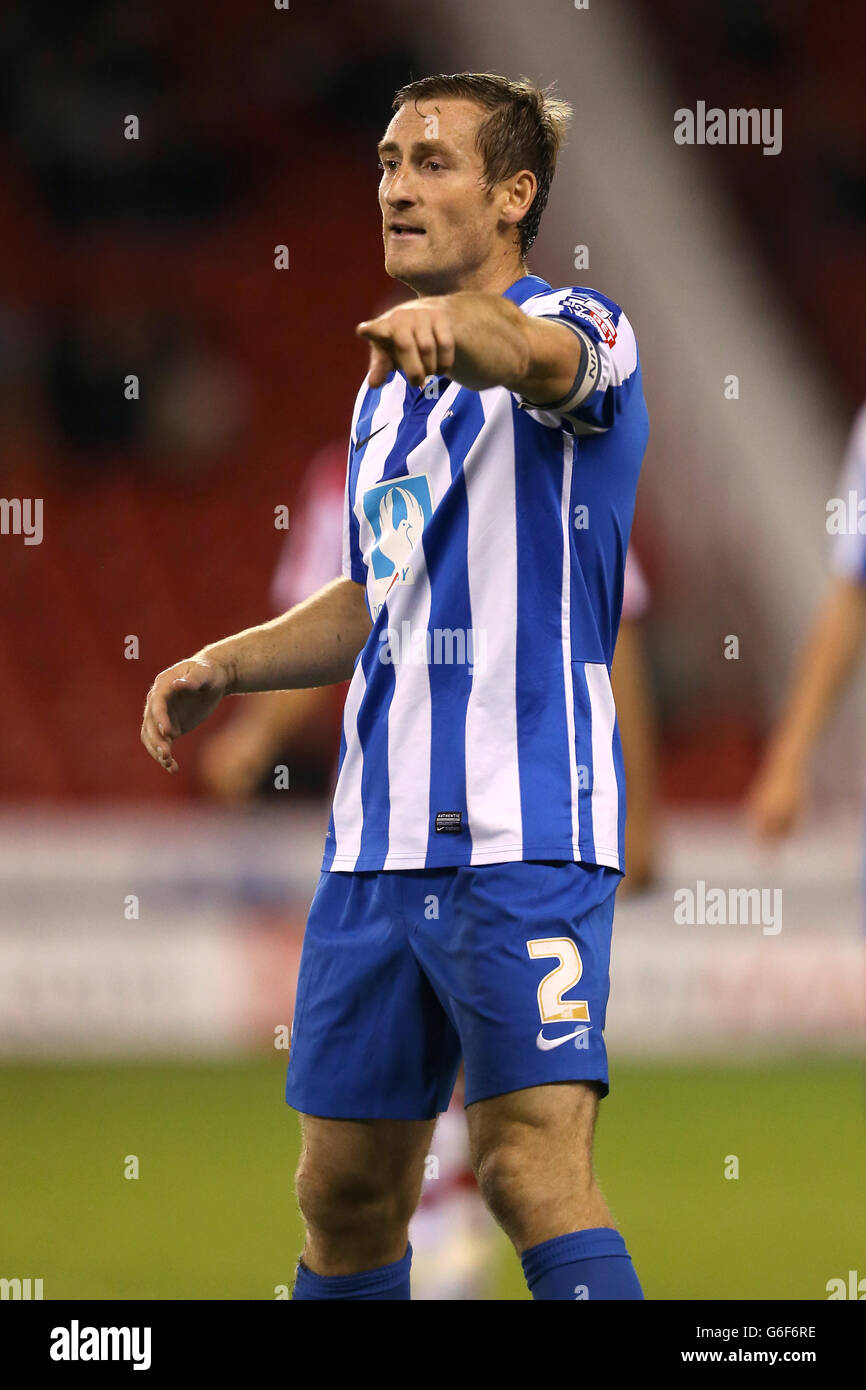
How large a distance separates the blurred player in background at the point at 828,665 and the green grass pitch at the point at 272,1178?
1.12 meters

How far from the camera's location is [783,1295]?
4250 mm

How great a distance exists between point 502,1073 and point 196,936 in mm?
6103

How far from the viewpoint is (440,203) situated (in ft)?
9.62

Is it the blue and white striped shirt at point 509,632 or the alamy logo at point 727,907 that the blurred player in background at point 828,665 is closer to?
the blue and white striped shirt at point 509,632

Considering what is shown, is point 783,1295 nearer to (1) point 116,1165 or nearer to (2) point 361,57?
(1) point 116,1165

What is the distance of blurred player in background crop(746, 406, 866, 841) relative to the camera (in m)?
4.34

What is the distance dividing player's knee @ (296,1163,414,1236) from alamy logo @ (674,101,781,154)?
36.8 ft

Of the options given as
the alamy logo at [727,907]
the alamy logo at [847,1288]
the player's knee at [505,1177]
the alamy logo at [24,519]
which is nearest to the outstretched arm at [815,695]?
the alamy logo at [847,1288]

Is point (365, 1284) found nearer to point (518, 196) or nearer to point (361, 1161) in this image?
point (361, 1161)

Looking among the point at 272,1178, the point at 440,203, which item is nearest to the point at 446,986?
the point at 440,203

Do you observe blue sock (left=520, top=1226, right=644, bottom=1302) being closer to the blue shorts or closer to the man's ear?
the blue shorts

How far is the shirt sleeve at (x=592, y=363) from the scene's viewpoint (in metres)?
2.64
